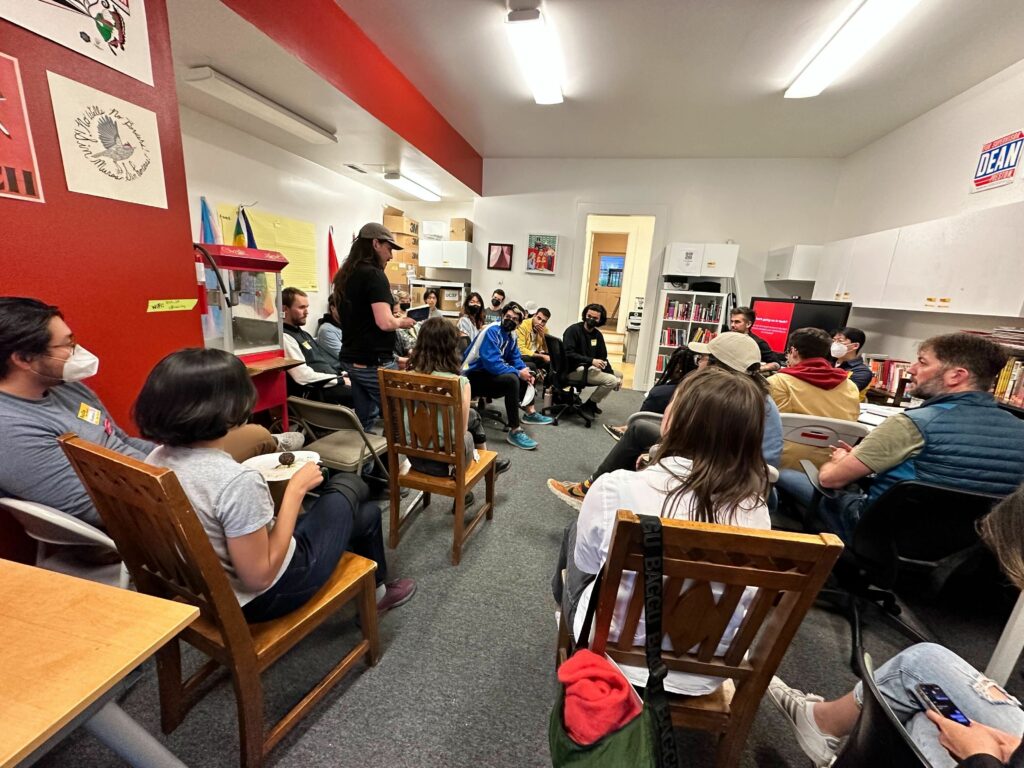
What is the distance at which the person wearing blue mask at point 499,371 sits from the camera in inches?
129

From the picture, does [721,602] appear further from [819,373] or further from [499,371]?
[499,371]

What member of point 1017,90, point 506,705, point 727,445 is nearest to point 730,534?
point 727,445

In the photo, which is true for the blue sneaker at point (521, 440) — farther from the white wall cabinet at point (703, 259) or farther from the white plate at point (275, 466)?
the white wall cabinet at point (703, 259)

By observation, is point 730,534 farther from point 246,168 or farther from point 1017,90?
point 246,168

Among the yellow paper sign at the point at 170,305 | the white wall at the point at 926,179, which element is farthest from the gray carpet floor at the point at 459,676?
the white wall at the point at 926,179

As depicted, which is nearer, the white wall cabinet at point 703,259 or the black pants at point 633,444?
the black pants at point 633,444

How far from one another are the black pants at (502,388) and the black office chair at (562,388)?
30.1 inches

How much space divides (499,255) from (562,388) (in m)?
2.52

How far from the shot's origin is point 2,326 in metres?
1.03

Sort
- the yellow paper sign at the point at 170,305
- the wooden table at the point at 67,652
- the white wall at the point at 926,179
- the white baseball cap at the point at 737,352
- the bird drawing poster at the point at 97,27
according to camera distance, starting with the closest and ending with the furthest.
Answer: the wooden table at the point at 67,652 < the bird drawing poster at the point at 97,27 < the yellow paper sign at the point at 170,305 < the white baseball cap at the point at 737,352 < the white wall at the point at 926,179

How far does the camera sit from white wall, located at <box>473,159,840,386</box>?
15.5 ft

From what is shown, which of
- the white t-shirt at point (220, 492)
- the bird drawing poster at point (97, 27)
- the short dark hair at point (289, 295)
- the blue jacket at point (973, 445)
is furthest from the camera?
the short dark hair at point (289, 295)

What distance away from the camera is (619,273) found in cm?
979

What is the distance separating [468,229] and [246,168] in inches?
111
